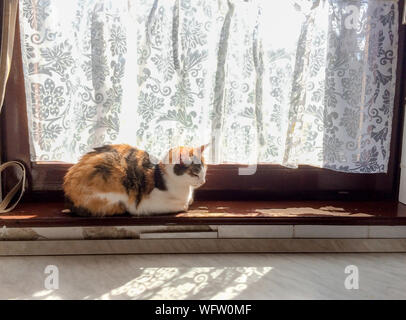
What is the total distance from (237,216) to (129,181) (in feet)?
1.27

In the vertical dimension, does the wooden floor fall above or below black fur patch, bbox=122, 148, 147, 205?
below

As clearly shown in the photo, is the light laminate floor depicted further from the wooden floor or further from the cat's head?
the cat's head

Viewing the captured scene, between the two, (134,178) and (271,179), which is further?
(271,179)

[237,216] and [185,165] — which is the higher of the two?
[185,165]

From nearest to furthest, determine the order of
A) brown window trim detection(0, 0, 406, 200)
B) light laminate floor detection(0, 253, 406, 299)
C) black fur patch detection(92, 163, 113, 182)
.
Answer: light laminate floor detection(0, 253, 406, 299) → black fur patch detection(92, 163, 113, 182) → brown window trim detection(0, 0, 406, 200)

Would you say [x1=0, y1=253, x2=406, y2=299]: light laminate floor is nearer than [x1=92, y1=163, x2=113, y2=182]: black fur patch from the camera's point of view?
Yes

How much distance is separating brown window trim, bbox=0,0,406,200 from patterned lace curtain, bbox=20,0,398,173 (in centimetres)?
15

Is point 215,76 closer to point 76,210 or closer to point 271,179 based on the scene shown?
point 271,179

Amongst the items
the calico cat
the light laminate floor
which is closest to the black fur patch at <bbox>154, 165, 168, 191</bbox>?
the calico cat

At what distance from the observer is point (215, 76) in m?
1.24

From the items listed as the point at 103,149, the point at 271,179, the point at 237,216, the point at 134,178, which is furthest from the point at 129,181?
the point at 271,179

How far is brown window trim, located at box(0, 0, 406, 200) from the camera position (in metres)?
1.38

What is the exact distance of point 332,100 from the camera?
1277 mm

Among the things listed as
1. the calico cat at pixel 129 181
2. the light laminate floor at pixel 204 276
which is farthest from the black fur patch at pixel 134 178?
the light laminate floor at pixel 204 276
